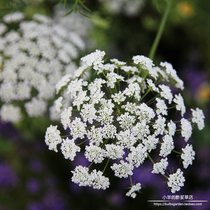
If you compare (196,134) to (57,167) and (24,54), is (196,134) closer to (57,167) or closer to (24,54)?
(57,167)

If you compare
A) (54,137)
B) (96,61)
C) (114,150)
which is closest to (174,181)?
(114,150)

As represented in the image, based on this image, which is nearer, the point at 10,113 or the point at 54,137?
the point at 54,137

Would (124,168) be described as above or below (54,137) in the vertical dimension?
below

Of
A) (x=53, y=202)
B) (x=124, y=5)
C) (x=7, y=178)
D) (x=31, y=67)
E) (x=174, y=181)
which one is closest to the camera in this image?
(x=174, y=181)

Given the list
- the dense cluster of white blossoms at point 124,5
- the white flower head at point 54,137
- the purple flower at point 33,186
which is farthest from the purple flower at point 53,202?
the dense cluster of white blossoms at point 124,5

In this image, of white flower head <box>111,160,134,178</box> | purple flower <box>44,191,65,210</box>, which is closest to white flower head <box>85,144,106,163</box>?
white flower head <box>111,160,134,178</box>

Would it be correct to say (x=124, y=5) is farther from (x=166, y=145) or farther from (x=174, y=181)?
(x=174, y=181)
